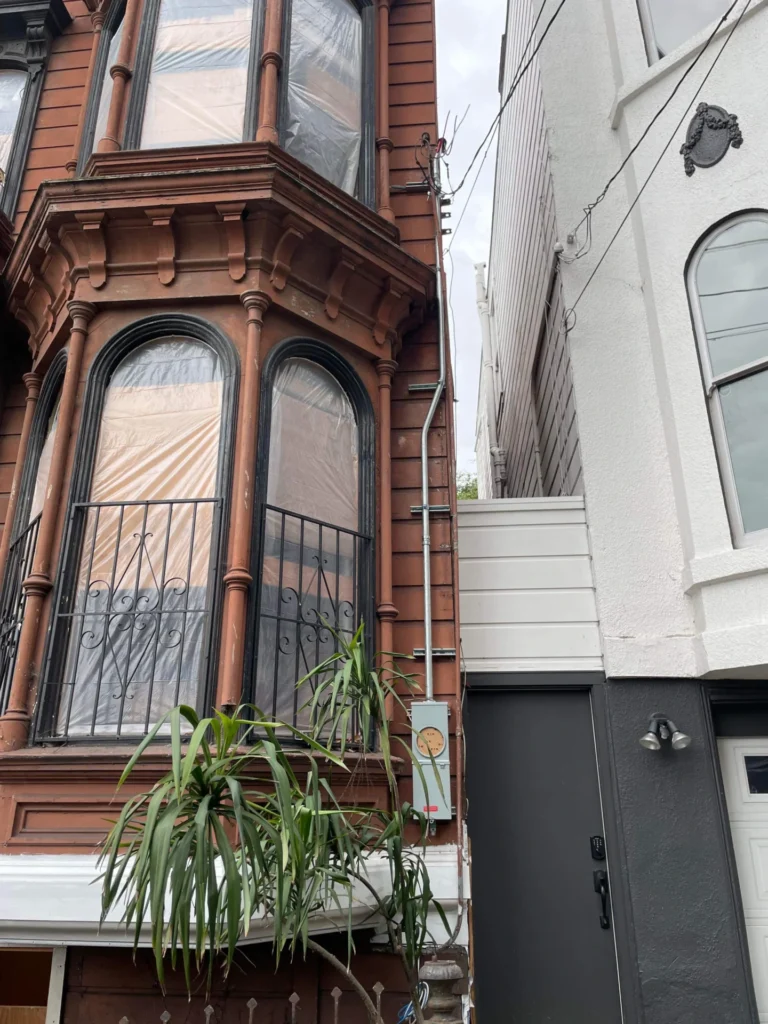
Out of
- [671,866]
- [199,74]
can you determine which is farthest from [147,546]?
[199,74]

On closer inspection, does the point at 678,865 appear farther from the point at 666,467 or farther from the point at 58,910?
the point at 58,910

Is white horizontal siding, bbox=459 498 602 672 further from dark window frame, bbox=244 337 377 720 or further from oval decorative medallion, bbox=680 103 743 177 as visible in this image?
oval decorative medallion, bbox=680 103 743 177

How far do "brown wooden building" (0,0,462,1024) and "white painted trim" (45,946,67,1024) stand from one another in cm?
1

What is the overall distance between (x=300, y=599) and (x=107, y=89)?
430 cm

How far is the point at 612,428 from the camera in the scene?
17.4 feet

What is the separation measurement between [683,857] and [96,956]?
3051mm

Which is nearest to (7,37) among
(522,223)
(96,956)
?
(522,223)

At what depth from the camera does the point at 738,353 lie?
4957 millimetres

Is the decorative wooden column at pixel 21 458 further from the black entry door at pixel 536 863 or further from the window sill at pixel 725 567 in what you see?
the window sill at pixel 725 567

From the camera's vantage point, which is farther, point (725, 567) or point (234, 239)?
point (234, 239)

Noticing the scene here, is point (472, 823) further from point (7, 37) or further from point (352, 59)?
point (7, 37)

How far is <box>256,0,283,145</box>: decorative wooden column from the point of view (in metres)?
5.23

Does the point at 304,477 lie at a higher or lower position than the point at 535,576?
higher

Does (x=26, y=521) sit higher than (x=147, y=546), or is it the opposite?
(x=26, y=521)
